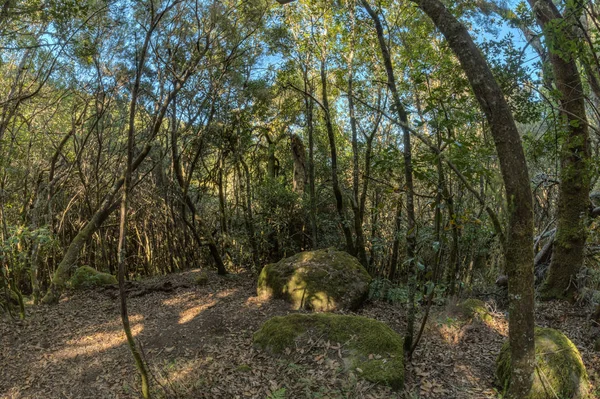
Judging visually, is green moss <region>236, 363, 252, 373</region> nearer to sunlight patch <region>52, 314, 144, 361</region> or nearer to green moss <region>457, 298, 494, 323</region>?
sunlight patch <region>52, 314, 144, 361</region>

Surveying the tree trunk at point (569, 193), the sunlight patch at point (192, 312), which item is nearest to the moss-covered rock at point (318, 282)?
the sunlight patch at point (192, 312)

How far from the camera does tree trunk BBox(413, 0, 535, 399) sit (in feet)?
9.98

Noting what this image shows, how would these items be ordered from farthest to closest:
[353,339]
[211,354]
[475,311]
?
1. [475,311]
2. [211,354]
3. [353,339]

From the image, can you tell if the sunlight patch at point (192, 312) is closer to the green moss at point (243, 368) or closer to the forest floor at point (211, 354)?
the forest floor at point (211, 354)

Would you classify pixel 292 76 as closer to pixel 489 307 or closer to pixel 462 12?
pixel 462 12

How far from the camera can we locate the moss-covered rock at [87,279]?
7.48 metres

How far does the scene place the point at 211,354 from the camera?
4.53 m

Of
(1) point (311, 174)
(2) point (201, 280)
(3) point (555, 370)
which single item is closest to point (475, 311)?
(3) point (555, 370)

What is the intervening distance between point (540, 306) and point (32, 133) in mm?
9509

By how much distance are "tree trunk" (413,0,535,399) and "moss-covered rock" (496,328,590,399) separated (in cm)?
69

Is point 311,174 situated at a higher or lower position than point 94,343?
higher

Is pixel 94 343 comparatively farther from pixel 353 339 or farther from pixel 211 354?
pixel 353 339

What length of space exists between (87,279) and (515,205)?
24.4 ft

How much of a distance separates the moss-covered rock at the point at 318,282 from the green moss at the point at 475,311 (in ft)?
4.90
